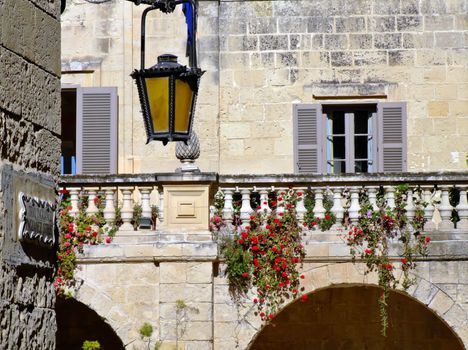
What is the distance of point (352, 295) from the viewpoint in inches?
629

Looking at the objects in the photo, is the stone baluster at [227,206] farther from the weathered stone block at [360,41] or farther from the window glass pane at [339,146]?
the weathered stone block at [360,41]

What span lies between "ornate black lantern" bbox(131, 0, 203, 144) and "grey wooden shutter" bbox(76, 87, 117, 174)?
9091 mm

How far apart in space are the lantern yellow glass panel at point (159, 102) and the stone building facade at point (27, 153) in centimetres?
132

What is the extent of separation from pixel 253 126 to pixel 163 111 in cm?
939

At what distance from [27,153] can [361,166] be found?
36.7 feet

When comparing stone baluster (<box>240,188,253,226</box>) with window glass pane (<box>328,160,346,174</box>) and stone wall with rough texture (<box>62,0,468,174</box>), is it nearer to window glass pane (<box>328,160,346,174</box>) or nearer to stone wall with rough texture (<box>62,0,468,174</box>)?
stone wall with rough texture (<box>62,0,468,174</box>)

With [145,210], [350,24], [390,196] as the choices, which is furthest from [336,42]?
[145,210]

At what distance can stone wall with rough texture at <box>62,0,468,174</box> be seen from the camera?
52.9ft

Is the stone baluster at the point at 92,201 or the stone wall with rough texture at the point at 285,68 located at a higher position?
the stone wall with rough texture at the point at 285,68

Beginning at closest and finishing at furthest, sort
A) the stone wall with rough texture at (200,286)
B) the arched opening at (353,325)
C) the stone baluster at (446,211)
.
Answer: the stone wall with rough texture at (200,286)
the stone baluster at (446,211)
the arched opening at (353,325)

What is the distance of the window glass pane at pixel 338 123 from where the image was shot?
16.2 meters

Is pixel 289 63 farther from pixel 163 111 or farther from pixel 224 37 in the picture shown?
pixel 163 111

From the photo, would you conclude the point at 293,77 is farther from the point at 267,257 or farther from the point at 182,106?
the point at 182,106

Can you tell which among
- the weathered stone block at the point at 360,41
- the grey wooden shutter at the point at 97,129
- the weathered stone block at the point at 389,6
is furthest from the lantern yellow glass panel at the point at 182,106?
the weathered stone block at the point at 389,6
